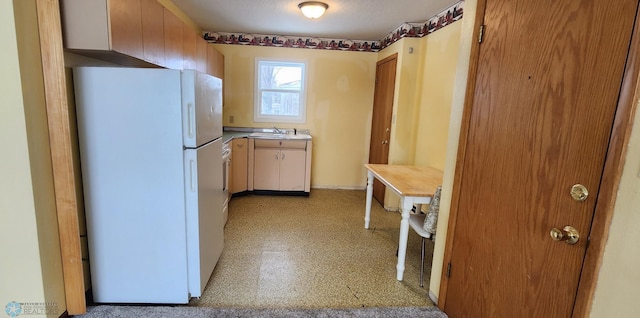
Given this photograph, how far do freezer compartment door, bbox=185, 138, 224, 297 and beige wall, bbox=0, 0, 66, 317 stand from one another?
0.66 metres

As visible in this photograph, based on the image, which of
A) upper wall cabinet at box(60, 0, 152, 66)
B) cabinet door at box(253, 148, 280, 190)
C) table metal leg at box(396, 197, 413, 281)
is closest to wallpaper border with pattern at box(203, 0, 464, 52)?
cabinet door at box(253, 148, 280, 190)

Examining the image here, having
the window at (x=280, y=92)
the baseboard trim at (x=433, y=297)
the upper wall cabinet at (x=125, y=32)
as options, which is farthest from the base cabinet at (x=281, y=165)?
the baseboard trim at (x=433, y=297)

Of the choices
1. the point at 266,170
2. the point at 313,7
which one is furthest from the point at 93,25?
the point at 266,170

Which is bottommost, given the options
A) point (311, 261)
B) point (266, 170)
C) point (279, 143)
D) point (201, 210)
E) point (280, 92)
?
point (311, 261)

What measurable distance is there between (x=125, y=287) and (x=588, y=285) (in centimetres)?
222

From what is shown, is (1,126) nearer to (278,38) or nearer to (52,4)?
(52,4)

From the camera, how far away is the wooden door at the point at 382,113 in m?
3.77

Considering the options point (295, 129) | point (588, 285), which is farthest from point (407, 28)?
point (588, 285)

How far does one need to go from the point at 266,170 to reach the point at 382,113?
176 centimetres

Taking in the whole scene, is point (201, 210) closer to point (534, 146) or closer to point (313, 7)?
point (534, 146)

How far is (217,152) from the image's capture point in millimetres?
2109

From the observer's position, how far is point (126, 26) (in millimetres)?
1673

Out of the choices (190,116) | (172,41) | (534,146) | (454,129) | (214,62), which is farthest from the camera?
(214,62)

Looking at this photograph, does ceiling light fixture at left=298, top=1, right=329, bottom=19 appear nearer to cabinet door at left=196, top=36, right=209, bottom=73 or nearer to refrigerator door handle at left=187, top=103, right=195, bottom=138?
cabinet door at left=196, top=36, right=209, bottom=73
